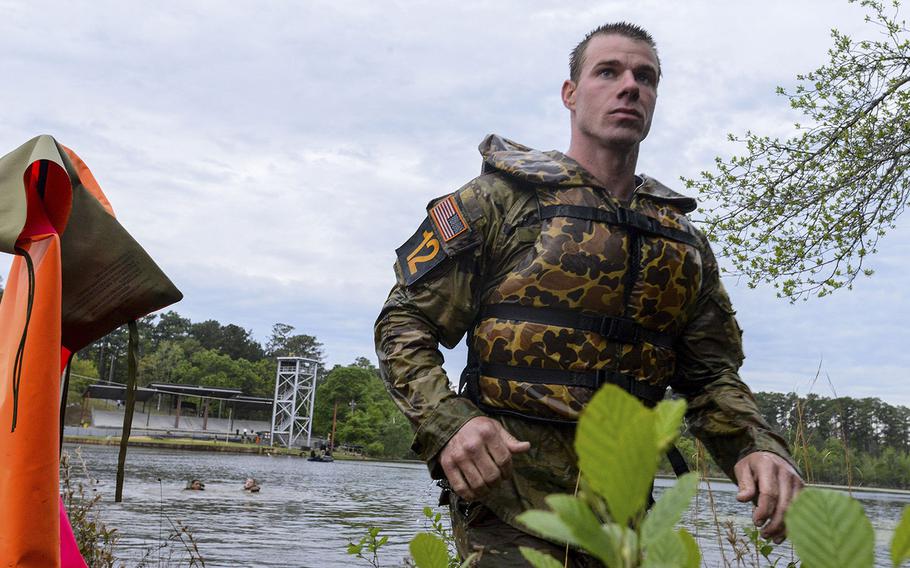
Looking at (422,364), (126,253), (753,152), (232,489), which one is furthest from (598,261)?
(232,489)

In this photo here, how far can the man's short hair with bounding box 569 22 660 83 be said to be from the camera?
2908mm

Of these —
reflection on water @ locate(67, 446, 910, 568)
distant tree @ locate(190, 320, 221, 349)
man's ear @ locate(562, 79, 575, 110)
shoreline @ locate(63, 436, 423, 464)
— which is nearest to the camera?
man's ear @ locate(562, 79, 575, 110)

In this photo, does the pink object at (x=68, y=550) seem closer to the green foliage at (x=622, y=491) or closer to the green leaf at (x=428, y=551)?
the green leaf at (x=428, y=551)

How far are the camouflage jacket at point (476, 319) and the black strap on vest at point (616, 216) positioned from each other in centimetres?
7

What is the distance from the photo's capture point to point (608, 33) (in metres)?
2.92

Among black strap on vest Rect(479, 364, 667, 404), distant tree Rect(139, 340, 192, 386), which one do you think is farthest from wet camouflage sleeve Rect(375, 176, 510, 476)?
distant tree Rect(139, 340, 192, 386)

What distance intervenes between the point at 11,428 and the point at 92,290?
0.64 metres

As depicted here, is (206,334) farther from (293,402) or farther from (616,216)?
(616,216)

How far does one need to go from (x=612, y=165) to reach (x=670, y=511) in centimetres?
264

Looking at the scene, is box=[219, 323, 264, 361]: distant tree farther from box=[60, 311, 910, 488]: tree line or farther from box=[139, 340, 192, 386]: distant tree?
box=[139, 340, 192, 386]: distant tree

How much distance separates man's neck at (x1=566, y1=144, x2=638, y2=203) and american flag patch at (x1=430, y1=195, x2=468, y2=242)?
1.77ft

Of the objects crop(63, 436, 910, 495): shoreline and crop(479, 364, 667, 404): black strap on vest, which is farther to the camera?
crop(63, 436, 910, 495): shoreline

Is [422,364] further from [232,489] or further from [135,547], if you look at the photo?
[232,489]

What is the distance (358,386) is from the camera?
300 feet
